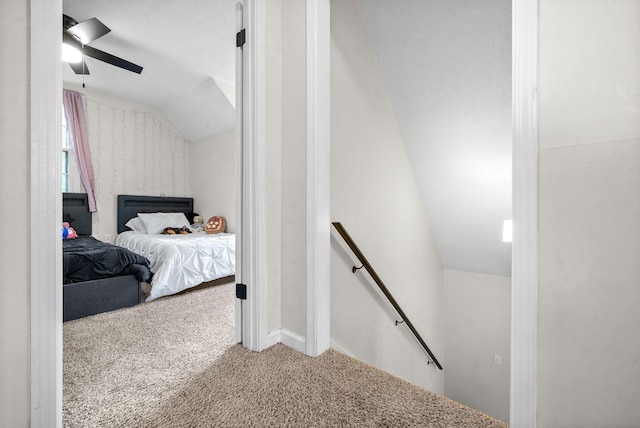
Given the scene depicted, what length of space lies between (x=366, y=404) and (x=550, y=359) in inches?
25.8

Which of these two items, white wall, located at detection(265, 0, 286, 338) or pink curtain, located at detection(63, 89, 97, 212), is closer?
white wall, located at detection(265, 0, 286, 338)

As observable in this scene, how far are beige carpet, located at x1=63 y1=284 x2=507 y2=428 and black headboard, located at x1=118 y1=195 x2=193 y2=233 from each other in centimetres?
337

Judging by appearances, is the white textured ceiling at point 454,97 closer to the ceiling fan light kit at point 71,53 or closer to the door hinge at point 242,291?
the door hinge at point 242,291

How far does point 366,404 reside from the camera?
44.3 inches

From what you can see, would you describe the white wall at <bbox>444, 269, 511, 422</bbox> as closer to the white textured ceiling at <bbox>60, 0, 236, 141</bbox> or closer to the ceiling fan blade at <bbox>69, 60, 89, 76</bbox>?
the white textured ceiling at <bbox>60, 0, 236, 141</bbox>

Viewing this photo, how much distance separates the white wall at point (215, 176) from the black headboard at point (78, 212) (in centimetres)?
165

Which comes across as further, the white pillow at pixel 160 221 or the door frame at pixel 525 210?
the white pillow at pixel 160 221

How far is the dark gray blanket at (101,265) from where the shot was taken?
7.57 ft

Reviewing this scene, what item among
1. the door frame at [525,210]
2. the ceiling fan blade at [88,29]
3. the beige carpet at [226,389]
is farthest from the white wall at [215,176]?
the door frame at [525,210]

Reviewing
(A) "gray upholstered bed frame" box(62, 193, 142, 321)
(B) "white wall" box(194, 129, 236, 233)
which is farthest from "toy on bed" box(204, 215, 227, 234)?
(A) "gray upholstered bed frame" box(62, 193, 142, 321)

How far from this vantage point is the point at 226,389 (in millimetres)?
1229

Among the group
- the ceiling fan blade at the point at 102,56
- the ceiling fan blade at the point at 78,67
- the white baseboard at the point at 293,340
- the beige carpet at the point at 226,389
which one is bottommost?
the beige carpet at the point at 226,389

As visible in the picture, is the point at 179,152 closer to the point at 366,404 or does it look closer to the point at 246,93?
the point at 246,93

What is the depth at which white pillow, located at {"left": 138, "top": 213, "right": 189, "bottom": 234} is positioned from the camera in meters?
4.51
